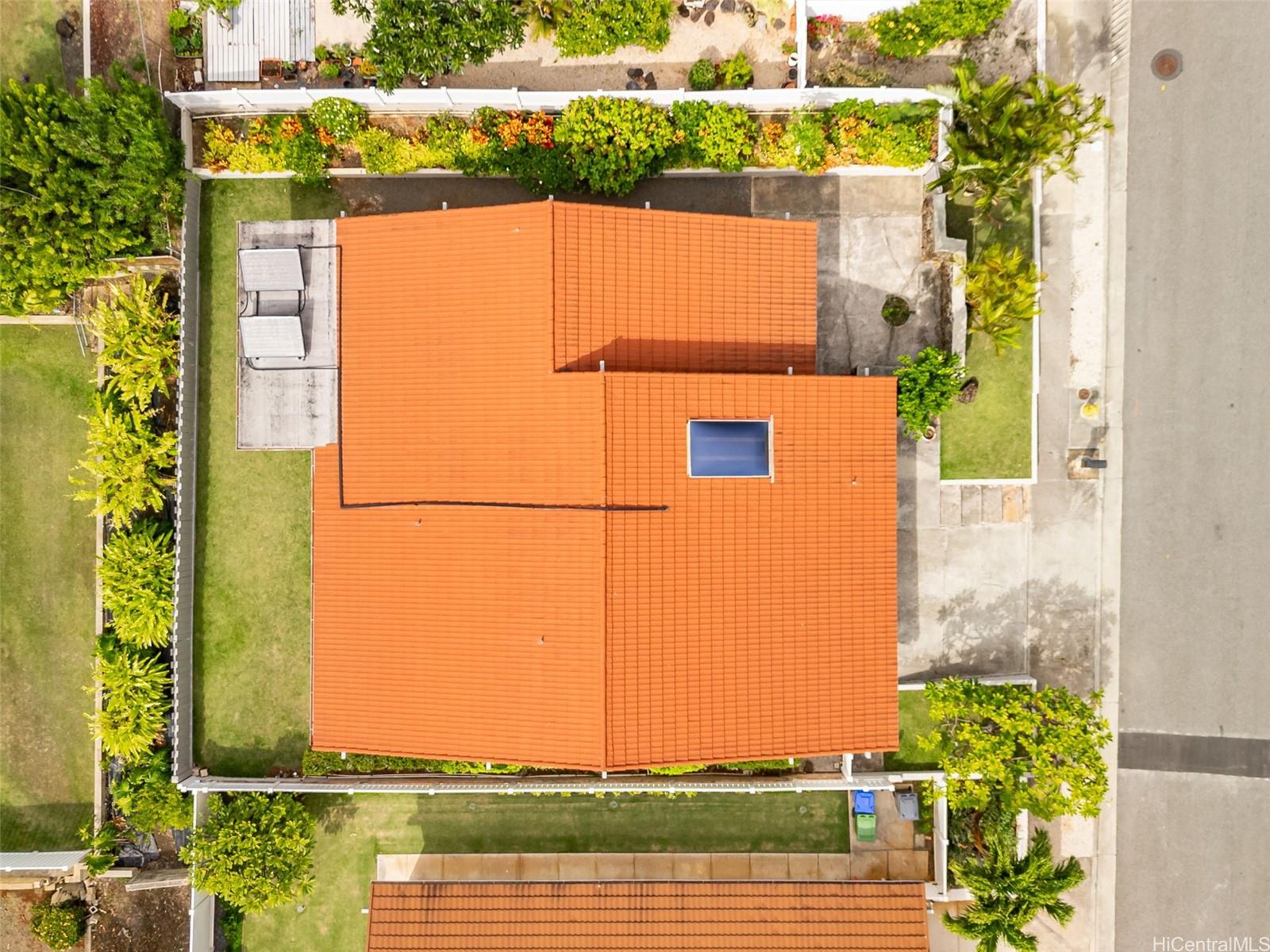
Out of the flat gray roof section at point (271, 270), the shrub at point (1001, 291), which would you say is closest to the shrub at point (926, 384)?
the shrub at point (1001, 291)

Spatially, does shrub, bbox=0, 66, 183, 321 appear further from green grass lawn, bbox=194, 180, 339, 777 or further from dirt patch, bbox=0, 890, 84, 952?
dirt patch, bbox=0, 890, 84, 952

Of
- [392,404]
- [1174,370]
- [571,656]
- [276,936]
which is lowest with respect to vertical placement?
[276,936]

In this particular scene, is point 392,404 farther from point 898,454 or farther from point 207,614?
point 898,454

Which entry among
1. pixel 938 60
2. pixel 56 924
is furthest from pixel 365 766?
pixel 938 60

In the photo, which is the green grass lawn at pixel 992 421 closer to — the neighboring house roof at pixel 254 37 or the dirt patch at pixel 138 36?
the neighboring house roof at pixel 254 37

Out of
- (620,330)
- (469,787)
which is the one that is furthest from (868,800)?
(620,330)

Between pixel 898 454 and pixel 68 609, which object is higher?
pixel 898 454

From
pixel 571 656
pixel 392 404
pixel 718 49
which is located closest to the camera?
pixel 571 656
